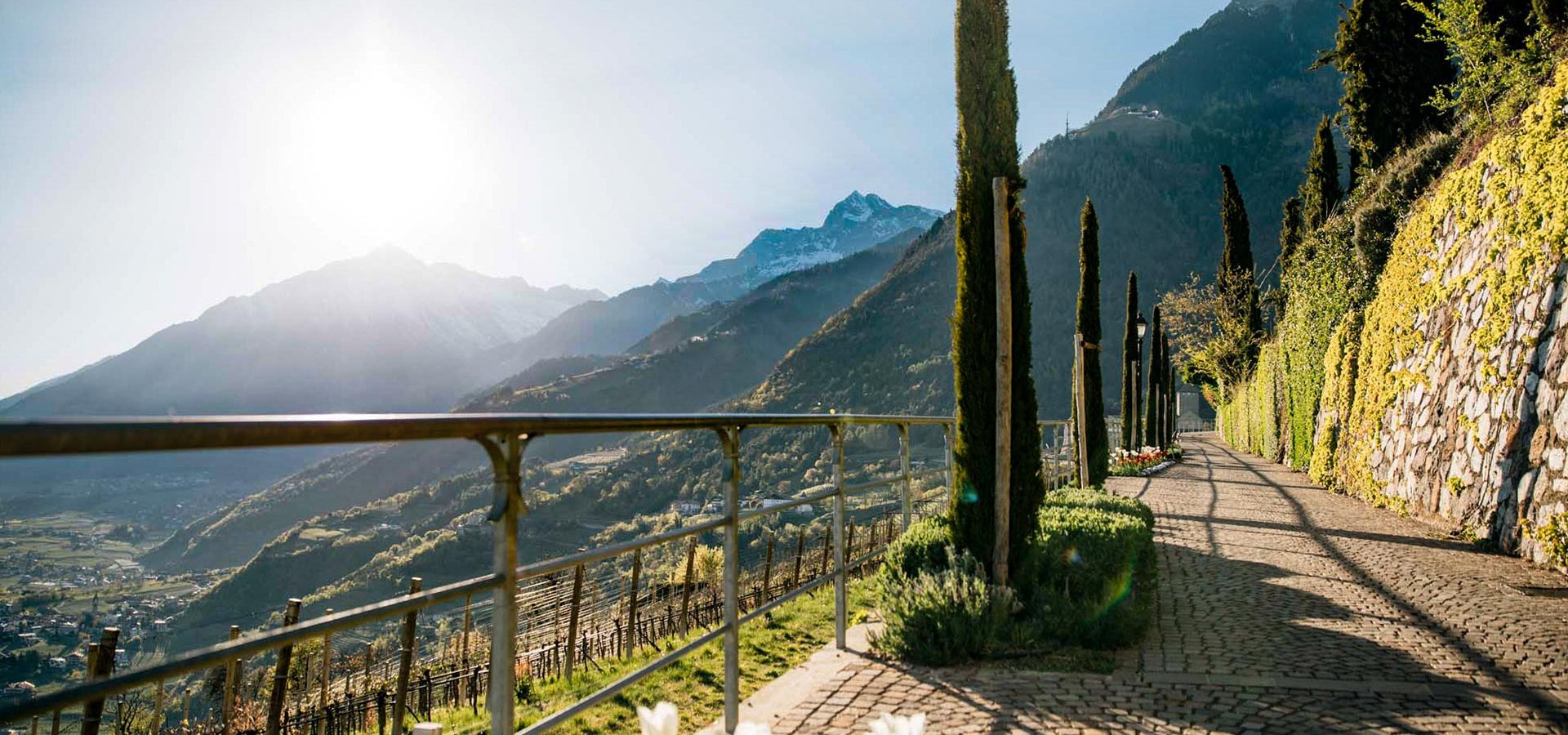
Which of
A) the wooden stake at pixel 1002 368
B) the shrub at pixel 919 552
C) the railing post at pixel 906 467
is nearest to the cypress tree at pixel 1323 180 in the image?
the wooden stake at pixel 1002 368

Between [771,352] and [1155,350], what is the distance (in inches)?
4819

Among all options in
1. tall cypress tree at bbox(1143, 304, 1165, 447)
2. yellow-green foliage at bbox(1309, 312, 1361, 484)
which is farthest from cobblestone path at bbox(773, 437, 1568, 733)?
tall cypress tree at bbox(1143, 304, 1165, 447)

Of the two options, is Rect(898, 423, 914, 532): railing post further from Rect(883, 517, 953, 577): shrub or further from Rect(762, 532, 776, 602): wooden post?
Rect(762, 532, 776, 602): wooden post

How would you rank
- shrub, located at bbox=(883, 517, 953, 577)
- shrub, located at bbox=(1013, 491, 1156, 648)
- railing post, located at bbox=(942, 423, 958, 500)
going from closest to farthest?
shrub, located at bbox=(1013, 491, 1156, 648)
shrub, located at bbox=(883, 517, 953, 577)
railing post, located at bbox=(942, 423, 958, 500)

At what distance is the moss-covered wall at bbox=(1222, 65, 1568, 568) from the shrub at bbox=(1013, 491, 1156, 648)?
10.2 feet

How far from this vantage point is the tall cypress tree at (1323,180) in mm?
24344

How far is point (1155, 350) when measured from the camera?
26.2 metres

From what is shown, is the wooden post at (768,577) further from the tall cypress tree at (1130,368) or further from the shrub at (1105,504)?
the tall cypress tree at (1130,368)

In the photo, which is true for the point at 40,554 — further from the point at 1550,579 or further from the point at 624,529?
the point at 1550,579

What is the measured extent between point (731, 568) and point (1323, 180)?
27.1 meters

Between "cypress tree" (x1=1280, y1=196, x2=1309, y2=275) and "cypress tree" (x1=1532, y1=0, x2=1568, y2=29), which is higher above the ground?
"cypress tree" (x1=1280, y1=196, x2=1309, y2=275)

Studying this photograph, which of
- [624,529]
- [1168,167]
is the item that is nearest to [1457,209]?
[624,529]

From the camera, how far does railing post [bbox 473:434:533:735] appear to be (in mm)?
1653

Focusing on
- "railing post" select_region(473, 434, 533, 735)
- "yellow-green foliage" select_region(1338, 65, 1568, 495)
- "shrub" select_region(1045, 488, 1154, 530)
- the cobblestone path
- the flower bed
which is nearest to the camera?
"railing post" select_region(473, 434, 533, 735)
